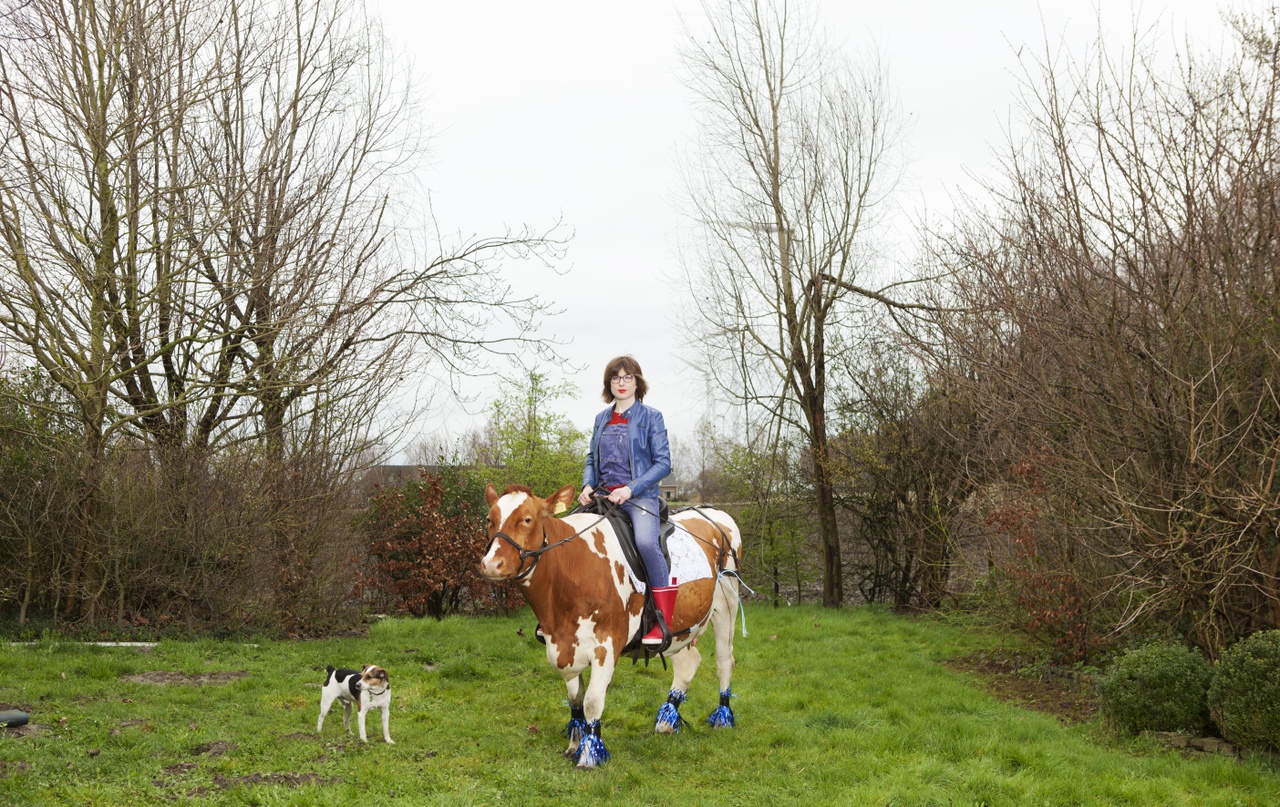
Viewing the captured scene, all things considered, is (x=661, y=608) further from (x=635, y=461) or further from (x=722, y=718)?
(x=722, y=718)

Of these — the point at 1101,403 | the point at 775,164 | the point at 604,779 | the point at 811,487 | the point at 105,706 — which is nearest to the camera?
the point at 604,779

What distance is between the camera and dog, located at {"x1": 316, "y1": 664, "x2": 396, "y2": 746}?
6.45m

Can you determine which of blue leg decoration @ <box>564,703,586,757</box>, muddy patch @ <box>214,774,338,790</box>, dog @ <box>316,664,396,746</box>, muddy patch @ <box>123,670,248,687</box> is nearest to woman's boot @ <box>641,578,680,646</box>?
blue leg decoration @ <box>564,703,586,757</box>

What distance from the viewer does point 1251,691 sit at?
6445 mm

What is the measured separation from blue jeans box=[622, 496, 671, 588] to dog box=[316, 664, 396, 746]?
2.01m

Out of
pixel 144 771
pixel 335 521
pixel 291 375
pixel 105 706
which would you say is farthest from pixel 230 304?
pixel 144 771

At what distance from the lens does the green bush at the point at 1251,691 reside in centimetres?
631

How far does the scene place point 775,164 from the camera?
1591 cm

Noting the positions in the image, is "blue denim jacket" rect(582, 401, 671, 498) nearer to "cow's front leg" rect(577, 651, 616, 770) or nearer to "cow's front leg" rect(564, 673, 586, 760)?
"cow's front leg" rect(577, 651, 616, 770)

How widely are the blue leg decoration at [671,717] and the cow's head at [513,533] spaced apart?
2.03 meters

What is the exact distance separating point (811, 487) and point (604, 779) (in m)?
12.5

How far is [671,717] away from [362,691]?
2.38 m

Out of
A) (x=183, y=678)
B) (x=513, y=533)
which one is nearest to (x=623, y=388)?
(x=513, y=533)

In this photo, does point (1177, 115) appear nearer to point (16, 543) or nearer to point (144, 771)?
point (144, 771)
